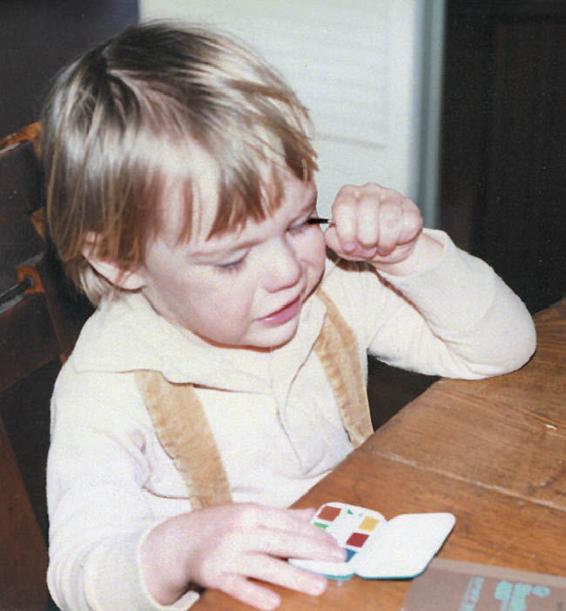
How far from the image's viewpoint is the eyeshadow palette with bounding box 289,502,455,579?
2.34ft

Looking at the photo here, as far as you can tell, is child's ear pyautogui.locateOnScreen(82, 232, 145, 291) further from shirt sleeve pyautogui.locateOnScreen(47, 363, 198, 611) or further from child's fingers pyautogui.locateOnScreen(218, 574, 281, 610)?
child's fingers pyautogui.locateOnScreen(218, 574, 281, 610)

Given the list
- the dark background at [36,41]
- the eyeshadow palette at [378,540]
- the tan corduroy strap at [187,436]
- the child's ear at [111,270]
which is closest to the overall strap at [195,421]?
the tan corduroy strap at [187,436]

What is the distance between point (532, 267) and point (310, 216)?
209 cm

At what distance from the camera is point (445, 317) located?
1124 millimetres

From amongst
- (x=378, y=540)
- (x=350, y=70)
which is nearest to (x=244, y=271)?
(x=378, y=540)

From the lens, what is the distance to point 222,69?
0.98 meters

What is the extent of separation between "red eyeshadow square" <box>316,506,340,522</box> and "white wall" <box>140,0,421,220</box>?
200 centimetres

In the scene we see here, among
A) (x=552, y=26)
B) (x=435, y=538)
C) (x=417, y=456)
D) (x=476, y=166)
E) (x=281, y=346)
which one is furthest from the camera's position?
(x=476, y=166)

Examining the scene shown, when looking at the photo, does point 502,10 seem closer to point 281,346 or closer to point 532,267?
point 532,267

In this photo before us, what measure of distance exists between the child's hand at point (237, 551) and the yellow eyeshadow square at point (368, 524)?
0.03 meters

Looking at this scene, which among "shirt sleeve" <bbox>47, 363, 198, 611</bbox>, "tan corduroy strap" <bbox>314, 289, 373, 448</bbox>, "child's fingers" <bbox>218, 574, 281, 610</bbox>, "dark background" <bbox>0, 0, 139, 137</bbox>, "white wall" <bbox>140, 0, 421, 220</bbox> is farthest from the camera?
"dark background" <bbox>0, 0, 139, 137</bbox>

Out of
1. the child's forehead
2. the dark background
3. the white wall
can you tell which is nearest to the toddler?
the child's forehead

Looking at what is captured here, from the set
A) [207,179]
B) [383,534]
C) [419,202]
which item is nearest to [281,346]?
[207,179]

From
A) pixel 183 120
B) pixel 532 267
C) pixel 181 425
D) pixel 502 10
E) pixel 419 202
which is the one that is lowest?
pixel 532 267
